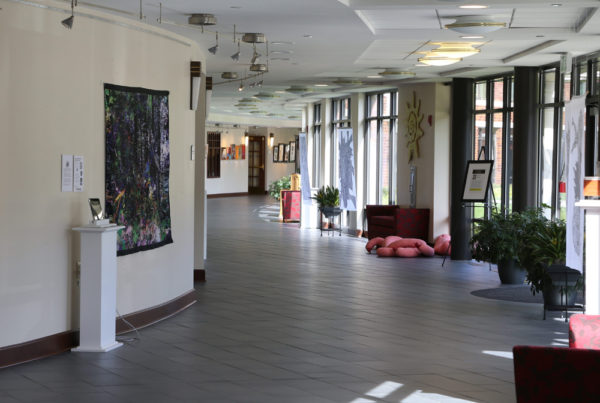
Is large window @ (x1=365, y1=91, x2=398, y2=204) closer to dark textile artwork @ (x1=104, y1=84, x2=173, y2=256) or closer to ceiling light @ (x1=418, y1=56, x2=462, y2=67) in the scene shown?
ceiling light @ (x1=418, y1=56, x2=462, y2=67)

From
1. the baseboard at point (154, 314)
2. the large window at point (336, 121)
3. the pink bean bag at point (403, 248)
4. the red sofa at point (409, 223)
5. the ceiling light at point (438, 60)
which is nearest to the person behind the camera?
the baseboard at point (154, 314)

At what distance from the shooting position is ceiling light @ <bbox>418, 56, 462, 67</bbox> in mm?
11906

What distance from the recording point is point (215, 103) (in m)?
23.3

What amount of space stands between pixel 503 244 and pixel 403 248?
146 inches

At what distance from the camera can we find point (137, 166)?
8.20 m

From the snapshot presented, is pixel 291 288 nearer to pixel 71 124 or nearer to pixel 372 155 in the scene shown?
pixel 71 124

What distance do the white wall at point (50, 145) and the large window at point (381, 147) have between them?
10210 millimetres

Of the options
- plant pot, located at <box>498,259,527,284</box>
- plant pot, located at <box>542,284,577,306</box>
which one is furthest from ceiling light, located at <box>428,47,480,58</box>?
plant pot, located at <box>542,284,577,306</box>

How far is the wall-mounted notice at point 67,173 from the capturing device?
7.14 metres

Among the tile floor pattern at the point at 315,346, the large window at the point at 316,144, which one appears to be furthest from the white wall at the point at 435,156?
the large window at the point at 316,144

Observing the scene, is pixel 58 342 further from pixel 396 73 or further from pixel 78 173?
pixel 396 73

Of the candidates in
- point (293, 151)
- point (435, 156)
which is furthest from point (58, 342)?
point (293, 151)

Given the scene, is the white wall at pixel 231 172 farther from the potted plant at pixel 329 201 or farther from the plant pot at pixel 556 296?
the plant pot at pixel 556 296

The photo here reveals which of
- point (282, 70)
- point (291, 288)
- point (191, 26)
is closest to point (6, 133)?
point (191, 26)
